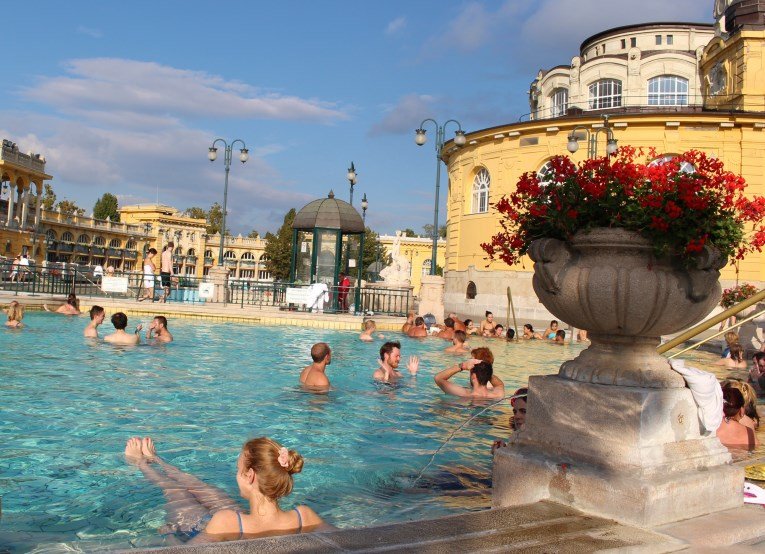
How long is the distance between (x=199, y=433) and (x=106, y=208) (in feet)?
407

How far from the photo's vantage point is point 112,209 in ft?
400

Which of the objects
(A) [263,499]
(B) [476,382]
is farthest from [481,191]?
(A) [263,499]

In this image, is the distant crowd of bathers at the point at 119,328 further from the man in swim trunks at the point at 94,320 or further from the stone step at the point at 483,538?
the stone step at the point at 483,538

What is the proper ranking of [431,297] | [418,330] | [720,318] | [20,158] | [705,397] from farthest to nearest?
[20,158] < [431,297] < [418,330] < [720,318] < [705,397]

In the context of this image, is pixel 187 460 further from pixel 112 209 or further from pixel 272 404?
pixel 112 209

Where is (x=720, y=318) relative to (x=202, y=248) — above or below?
below

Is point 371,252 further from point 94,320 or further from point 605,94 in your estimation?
point 94,320

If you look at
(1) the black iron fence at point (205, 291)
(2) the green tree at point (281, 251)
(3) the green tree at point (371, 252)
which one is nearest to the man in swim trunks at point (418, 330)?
(1) the black iron fence at point (205, 291)

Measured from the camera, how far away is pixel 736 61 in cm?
3619

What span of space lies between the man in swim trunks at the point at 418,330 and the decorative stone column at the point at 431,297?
5.59 metres

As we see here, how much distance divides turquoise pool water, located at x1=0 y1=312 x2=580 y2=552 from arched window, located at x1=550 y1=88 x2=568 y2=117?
34.9 metres

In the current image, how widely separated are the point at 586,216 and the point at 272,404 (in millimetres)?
6122

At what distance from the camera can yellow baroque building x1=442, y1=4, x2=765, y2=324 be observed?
3294cm

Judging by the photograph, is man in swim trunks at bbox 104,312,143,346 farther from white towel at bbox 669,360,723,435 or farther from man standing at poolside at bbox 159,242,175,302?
white towel at bbox 669,360,723,435
